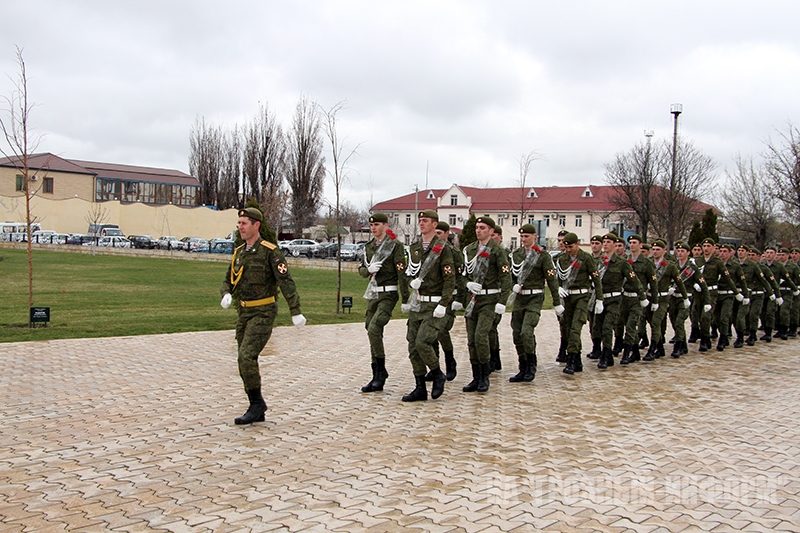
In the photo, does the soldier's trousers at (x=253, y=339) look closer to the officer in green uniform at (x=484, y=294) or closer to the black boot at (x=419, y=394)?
the black boot at (x=419, y=394)

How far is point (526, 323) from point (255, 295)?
4.32 m

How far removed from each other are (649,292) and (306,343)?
624 centimetres

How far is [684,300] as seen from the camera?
13234mm

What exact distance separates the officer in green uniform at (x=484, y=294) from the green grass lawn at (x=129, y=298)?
7061 millimetres

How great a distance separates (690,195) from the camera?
39594 millimetres

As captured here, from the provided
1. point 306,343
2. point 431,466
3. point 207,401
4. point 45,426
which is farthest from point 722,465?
point 306,343

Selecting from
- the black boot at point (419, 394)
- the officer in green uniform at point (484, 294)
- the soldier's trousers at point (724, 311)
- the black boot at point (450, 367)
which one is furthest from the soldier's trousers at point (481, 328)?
the soldier's trousers at point (724, 311)

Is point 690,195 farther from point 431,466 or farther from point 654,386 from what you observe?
point 431,466

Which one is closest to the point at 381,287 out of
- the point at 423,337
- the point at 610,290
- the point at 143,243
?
the point at 423,337

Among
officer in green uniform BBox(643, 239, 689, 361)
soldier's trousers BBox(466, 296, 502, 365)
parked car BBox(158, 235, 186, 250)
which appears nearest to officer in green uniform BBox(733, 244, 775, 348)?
officer in green uniform BBox(643, 239, 689, 361)

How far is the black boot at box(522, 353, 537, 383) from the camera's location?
9.79 m

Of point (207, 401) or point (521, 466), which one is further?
point (207, 401)

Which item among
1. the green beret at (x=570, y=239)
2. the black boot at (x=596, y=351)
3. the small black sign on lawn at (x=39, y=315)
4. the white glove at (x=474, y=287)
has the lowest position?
the black boot at (x=596, y=351)

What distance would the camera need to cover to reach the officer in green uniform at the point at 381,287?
28.5 feet
